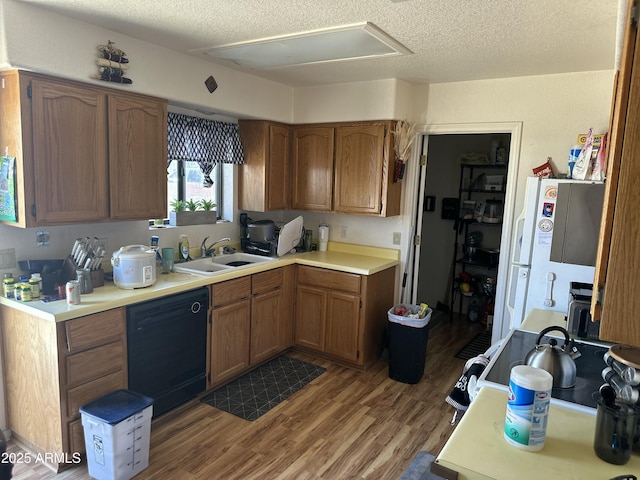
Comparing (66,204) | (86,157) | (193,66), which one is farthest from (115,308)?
(193,66)

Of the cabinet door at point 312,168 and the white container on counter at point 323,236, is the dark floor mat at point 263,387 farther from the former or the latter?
the cabinet door at point 312,168

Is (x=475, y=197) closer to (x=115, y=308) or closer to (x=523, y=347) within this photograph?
(x=523, y=347)

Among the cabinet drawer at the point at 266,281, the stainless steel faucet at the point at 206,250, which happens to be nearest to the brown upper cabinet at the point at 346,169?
the cabinet drawer at the point at 266,281

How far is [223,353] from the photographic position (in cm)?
324

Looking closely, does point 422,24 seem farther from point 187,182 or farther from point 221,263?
point 221,263

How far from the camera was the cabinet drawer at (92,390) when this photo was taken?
2312mm

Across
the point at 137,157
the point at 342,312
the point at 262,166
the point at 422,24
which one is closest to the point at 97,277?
the point at 137,157

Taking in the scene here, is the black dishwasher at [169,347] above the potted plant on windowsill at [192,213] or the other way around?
the other way around

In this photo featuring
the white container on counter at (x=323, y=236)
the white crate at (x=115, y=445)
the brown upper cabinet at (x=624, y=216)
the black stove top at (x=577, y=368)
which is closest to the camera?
the brown upper cabinet at (x=624, y=216)

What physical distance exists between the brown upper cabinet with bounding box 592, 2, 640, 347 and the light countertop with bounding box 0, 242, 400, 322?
2287 mm

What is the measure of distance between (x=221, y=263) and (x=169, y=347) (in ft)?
3.57

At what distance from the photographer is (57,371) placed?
2.24 metres

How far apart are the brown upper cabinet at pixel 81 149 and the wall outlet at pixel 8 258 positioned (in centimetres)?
30

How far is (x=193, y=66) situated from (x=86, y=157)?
41.1 inches
